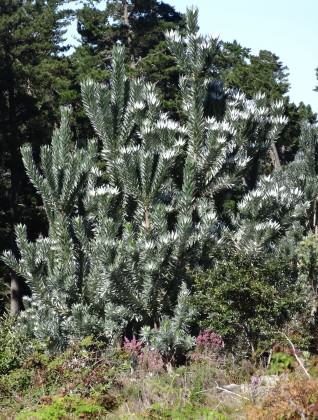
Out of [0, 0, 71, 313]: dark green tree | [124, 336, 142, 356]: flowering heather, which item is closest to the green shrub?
[124, 336, 142, 356]: flowering heather

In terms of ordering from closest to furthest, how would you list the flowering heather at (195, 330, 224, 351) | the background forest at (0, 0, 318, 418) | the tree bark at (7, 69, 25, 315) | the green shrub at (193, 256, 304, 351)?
1. the green shrub at (193, 256, 304, 351)
2. the background forest at (0, 0, 318, 418)
3. the flowering heather at (195, 330, 224, 351)
4. the tree bark at (7, 69, 25, 315)

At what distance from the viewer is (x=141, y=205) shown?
1108cm

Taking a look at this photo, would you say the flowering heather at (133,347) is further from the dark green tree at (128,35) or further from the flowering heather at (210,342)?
the dark green tree at (128,35)

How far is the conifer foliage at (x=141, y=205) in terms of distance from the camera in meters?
10.6

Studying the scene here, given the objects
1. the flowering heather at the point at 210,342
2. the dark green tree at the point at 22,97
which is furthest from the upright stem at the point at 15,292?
the flowering heather at the point at 210,342

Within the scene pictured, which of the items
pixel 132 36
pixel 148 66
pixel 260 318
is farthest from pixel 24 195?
pixel 260 318

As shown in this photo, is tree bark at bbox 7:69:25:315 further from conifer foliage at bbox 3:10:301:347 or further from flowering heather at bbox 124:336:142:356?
flowering heather at bbox 124:336:142:356

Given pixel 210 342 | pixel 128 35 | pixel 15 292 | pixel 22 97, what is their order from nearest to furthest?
pixel 210 342 < pixel 15 292 < pixel 22 97 < pixel 128 35

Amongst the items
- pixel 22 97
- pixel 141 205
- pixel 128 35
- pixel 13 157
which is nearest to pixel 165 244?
pixel 141 205

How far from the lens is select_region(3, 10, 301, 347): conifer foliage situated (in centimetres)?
1055

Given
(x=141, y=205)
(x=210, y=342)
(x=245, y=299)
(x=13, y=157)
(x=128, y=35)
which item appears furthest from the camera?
(x=128, y=35)

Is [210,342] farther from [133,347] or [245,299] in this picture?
[133,347]

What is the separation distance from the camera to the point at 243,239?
1076cm

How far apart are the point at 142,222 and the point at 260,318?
8.50 feet
